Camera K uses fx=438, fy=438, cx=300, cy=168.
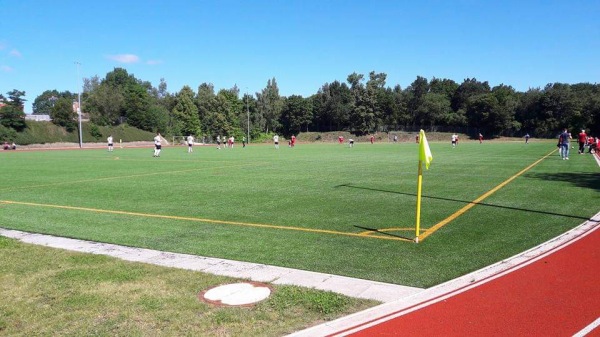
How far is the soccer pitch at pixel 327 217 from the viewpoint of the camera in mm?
6703

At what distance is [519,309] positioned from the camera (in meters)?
4.57

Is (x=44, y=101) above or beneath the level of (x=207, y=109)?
above

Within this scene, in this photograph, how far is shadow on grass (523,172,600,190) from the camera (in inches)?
582

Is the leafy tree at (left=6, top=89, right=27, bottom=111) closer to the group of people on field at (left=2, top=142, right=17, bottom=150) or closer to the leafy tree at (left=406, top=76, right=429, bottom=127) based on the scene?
the group of people on field at (left=2, top=142, right=17, bottom=150)

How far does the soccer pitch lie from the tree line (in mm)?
71280

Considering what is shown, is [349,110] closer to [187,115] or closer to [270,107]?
[270,107]

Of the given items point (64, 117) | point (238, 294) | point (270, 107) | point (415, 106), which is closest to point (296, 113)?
point (270, 107)

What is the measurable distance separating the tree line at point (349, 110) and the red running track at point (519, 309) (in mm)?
81901

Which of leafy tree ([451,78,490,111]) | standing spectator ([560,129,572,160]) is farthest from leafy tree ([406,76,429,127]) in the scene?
standing spectator ([560,129,572,160])

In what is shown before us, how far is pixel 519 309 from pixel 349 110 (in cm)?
10452

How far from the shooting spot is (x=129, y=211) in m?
10.9

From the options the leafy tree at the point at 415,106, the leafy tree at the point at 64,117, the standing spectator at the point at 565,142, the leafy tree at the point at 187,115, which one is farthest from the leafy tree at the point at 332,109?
the standing spectator at the point at 565,142

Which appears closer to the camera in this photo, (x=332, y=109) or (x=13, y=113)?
(x=13, y=113)

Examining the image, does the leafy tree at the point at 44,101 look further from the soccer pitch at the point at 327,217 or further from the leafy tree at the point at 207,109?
the soccer pitch at the point at 327,217
